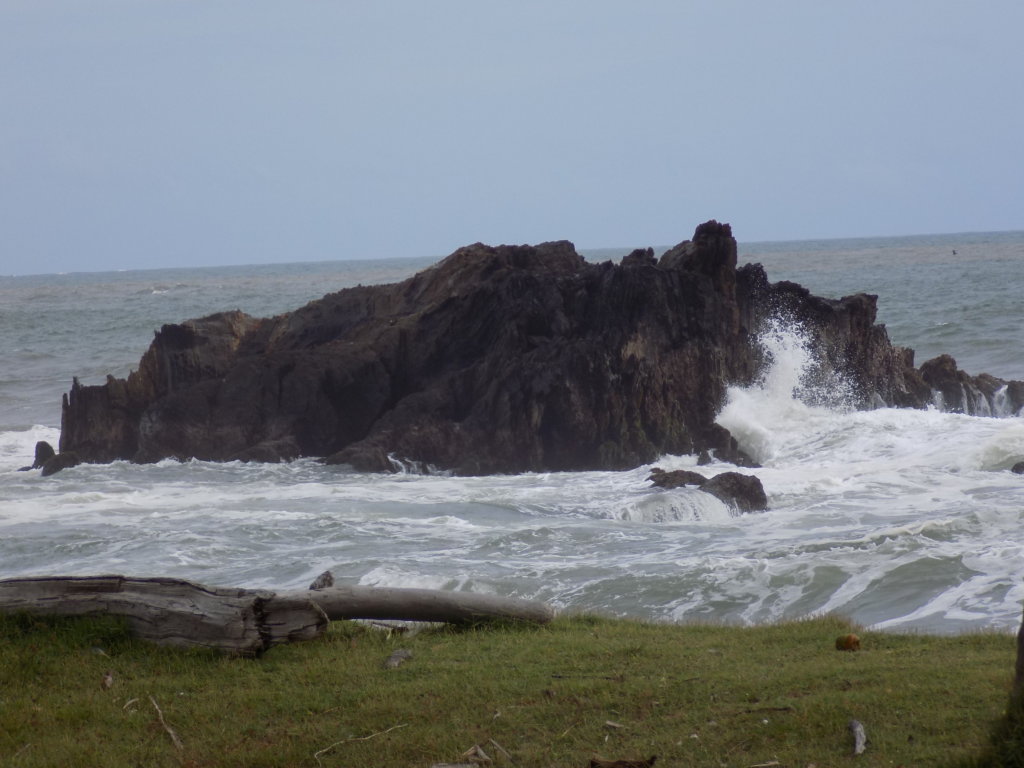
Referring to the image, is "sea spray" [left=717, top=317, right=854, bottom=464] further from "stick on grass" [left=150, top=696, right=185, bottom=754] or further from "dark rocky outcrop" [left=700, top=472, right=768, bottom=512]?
"stick on grass" [left=150, top=696, right=185, bottom=754]

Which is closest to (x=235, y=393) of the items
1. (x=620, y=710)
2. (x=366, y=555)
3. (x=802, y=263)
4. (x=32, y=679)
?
(x=366, y=555)

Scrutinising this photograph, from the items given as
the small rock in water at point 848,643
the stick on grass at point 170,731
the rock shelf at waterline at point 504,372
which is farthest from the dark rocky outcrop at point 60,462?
the small rock in water at point 848,643

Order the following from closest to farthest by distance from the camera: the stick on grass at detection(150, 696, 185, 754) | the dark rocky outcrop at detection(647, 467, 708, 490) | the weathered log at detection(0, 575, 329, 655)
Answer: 1. the stick on grass at detection(150, 696, 185, 754)
2. the weathered log at detection(0, 575, 329, 655)
3. the dark rocky outcrop at detection(647, 467, 708, 490)

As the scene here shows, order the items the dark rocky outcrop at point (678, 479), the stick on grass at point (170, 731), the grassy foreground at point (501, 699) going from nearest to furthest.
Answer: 1. the grassy foreground at point (501, 699)
2. the stick on grass at point (170, 731)
3. the dark rocky outcrop at point (678, 479)

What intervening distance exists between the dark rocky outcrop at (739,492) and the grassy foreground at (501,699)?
881 centimetres

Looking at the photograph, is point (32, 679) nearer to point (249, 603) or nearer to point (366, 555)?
point (249, 603)

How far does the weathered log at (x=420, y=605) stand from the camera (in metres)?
9.06

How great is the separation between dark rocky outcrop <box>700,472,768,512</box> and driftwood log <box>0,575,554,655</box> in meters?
9.41

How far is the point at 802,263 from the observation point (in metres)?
121

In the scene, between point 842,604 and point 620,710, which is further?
point 842,604

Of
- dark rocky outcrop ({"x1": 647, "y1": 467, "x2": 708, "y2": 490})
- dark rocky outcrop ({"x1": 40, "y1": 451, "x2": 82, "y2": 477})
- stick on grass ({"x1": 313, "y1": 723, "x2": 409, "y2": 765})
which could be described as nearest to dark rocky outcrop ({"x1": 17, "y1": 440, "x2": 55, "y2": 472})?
dark rocky outcrop ({"x1": 40, "y1": 451, "x2": 82, "y2": 477})

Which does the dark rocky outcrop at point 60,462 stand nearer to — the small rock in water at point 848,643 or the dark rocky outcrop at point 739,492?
the dark rocky outcrop at point 739,492

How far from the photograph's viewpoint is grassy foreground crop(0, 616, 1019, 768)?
668 cm

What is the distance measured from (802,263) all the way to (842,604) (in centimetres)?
11242
